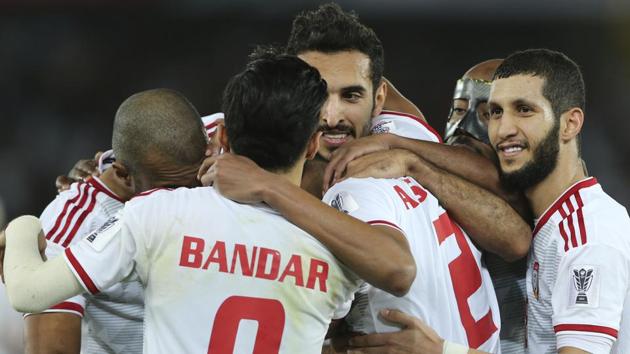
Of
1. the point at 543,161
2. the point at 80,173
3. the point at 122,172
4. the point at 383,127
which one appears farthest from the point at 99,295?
the point at 543,161

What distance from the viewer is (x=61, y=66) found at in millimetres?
9766

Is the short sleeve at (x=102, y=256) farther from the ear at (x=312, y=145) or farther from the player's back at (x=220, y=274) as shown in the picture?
the ear at (x=312, y=145)

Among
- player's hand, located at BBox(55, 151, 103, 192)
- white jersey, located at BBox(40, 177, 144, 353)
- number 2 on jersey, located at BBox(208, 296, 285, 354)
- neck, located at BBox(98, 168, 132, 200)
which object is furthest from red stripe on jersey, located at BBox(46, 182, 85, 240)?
number 2 on jersey, located at BBox(208, 296, 285, 354)

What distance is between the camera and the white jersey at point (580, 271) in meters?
3.08

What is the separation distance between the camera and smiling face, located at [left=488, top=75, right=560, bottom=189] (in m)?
3.35

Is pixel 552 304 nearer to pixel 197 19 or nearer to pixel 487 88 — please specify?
pixel 487 88

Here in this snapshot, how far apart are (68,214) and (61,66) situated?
6.50 metres

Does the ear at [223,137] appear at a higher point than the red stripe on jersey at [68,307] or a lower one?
higher

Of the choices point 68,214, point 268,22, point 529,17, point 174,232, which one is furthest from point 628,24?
point 174,232

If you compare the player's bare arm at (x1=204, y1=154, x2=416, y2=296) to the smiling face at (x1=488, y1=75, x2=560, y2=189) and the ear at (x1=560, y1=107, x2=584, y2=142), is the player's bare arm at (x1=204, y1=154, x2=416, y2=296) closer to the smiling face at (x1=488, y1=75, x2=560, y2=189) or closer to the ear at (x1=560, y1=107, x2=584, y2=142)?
the smiling face at (x1=488, y1=75, x2=560, y2=189)

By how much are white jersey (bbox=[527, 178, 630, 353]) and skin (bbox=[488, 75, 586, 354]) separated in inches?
2.4

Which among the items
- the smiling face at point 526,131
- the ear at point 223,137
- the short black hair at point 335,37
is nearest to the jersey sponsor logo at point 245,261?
the ear at point 223,137

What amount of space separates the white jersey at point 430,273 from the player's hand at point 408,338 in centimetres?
4

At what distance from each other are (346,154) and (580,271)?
2.94 ft
